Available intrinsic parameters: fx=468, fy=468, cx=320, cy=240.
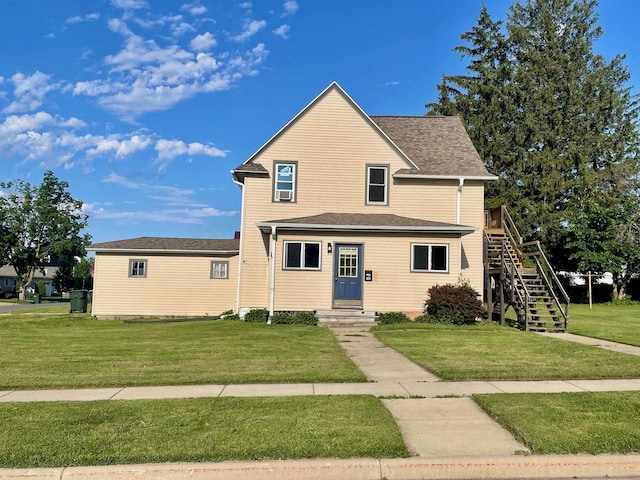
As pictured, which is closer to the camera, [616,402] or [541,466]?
[541,466]

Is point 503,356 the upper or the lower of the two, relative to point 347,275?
lower

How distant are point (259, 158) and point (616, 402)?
15559 millimetres

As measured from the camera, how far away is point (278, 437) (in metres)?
4.93

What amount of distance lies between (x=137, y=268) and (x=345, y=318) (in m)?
10.2

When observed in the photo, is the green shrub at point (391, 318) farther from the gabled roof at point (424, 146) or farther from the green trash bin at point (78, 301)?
the green trash bin at point (78, 301)

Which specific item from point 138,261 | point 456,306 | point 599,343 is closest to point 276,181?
point 138,261

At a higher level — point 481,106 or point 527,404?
point 481,106

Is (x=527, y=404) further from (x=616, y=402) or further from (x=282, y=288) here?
(x=282, y=288)

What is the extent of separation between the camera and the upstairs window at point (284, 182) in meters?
19.3

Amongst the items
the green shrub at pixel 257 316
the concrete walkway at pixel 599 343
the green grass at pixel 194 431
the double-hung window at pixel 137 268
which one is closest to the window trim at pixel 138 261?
the double-hung window at pixel 137 268

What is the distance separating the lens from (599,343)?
12375 mm

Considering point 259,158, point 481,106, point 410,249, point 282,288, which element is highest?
point 481,106

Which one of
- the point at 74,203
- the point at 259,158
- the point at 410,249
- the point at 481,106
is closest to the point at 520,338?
the point at 410,249

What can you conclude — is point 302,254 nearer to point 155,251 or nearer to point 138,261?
point 155,251
